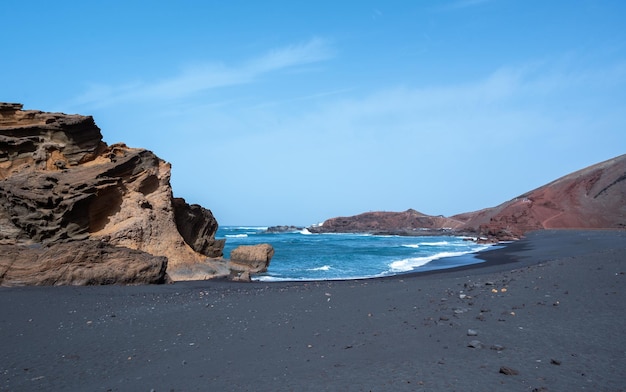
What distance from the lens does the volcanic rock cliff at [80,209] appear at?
12.2 metres

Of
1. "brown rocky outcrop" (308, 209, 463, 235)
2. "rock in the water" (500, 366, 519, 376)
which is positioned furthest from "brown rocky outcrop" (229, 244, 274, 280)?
"brown rocky outcrop" (308, 209, 463, 235)

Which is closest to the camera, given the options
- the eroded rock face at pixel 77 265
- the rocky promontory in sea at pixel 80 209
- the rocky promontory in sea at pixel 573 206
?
the eroded rock face at pixel 77 265

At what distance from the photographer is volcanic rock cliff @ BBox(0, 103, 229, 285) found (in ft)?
40.0

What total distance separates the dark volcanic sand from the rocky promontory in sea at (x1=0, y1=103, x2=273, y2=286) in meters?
1.91

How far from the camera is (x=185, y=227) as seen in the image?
19.1 meters

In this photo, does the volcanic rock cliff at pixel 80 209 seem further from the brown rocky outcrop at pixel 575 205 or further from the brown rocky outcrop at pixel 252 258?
the brown rocky outcrop at pixel 575 205

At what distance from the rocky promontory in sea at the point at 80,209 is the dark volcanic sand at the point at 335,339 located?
6.25 feet

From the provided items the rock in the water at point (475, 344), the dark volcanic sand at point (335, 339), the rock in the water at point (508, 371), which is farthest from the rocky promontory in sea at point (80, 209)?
the rock in the water at point (508, 371)

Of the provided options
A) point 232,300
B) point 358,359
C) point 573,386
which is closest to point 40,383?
point 358,359

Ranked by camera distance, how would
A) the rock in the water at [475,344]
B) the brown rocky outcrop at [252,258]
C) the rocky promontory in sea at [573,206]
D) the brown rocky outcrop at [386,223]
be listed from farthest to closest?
1. the brown rocky outcrop at [386,223]
2. the rocky promontory in sea at [573,206]
3. the brown rocky outcrop at [252,258]
4. the rock in the water at [475,344]

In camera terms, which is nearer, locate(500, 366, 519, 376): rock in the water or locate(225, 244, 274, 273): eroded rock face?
locate(500, 366, 519, 376): rock in the water

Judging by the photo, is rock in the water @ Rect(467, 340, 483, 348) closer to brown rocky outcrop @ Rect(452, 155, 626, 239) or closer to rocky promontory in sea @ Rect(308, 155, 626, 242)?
rocky promontory in sea @ Rect(308, 155, 626, 242)

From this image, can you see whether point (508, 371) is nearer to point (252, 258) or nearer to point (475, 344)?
point (475, 344)

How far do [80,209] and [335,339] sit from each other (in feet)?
35.7
